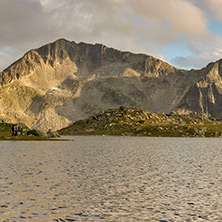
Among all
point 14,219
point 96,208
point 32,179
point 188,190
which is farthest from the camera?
point 32,179

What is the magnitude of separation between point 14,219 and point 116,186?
14153mm

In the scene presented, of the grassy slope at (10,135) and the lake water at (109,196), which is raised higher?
the grassy slope at (10,135)

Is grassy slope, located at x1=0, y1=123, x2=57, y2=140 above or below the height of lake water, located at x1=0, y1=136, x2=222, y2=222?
above

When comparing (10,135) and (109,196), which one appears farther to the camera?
(10,135)

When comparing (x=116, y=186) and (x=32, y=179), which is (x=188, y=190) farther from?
(x=32, y=179)

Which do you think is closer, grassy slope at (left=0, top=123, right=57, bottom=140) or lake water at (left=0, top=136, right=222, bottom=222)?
lake water at (left=0, top=136, right=222, bottom=222)

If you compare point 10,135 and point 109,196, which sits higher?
point 10,135

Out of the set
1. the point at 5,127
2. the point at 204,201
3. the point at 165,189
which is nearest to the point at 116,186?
the point at 165,189

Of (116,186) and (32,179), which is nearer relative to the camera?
(116,186)

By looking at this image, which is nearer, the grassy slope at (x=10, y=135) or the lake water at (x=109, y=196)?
the lake water at (x=109, y=196)

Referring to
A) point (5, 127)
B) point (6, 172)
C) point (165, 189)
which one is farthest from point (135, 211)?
point (5, 127)

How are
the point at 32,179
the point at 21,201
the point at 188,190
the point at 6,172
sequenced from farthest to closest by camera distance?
the point at 6,172
the point at 32,179
the point at 188,190
the point at 21,201

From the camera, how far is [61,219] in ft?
68.5

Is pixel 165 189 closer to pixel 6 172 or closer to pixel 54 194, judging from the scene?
pixel 54 194
